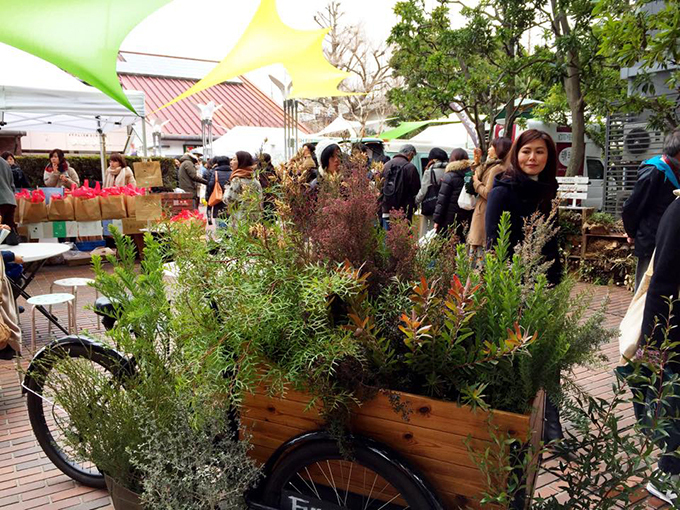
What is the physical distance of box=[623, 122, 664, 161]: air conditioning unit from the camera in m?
8.88

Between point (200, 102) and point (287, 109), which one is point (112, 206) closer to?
point (287, 109)

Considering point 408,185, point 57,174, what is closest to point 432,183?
point 408,185

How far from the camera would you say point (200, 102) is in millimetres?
34906

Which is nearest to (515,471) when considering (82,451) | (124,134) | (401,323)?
(401,323)

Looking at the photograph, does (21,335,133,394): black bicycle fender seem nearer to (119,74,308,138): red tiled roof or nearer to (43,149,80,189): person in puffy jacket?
(43,149,80,189): person in puffy jacket

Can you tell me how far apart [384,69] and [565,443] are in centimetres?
3020

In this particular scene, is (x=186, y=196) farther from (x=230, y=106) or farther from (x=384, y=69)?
(x=230, y=106)

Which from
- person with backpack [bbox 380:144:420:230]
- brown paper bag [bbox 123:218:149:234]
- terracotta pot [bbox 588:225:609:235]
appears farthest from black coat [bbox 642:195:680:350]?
brown paper bag [bbox 123:218:149:234]

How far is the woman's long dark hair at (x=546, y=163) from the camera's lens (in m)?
3.15

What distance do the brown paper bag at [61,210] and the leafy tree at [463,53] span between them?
6898 mm

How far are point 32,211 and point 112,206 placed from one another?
120 cm

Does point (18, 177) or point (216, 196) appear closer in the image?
point (216, 196)

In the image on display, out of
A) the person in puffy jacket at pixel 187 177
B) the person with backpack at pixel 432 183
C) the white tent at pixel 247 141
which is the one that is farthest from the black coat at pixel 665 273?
the white tent at pixel 247 141

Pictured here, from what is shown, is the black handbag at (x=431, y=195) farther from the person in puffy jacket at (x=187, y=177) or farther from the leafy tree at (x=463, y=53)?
the person in puffy jacket at (x=187, y=177)
